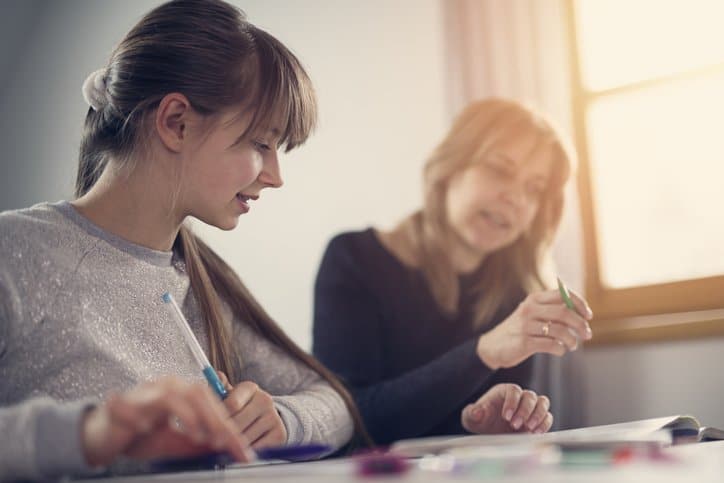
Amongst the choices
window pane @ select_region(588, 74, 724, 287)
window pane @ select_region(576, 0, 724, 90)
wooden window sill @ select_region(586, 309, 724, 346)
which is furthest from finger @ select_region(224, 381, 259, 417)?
window pane @ select_region(576, 0, 724, 90)

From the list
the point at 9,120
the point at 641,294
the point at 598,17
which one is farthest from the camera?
the point at 9,120

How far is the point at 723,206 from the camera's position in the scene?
177cm

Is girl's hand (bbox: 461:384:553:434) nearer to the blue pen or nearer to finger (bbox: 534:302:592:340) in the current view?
finger (bbox: 534:302:592:340)

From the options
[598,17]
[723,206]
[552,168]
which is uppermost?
[598,17]

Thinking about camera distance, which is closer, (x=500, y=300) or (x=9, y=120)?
(x=500, y=300)

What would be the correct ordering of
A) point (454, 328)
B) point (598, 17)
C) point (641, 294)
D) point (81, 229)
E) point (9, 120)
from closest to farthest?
point (81, 229)
point (454, 328)
point (641, 294)
point (598, 17)
point (9, 120)

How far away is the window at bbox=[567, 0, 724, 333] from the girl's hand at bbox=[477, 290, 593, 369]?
0.68m

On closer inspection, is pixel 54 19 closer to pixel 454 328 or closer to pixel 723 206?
pixel 454 328

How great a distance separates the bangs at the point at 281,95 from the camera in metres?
1.03

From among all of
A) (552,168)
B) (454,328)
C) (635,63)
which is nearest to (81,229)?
(454,328)

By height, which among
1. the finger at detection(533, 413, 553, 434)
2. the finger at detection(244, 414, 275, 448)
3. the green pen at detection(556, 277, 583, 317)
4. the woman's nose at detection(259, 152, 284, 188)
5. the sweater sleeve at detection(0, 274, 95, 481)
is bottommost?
the finger at detection(533, 413, 553, 434)

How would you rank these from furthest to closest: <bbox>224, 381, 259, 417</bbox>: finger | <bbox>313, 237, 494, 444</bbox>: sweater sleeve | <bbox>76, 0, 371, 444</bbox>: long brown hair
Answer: <bbox>313, 237, 494, 444</bbox>: sweater sleeve, <bbox>76, 0, 371, 444</bbox>: long brown hair, <bbox>224, 381, 259, 417</bbox>: finger

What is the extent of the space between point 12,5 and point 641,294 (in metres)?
2.00

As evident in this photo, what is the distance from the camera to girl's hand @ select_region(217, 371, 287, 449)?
0.84 metres
